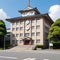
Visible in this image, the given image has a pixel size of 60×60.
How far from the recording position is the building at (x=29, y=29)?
63656 millimetres

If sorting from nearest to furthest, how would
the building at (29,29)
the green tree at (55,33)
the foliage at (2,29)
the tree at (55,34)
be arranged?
the green tree at (55,33), the tree at (55,34), the foliage at (2,29), the building at (29,29)

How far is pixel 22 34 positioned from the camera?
6750 centimetres

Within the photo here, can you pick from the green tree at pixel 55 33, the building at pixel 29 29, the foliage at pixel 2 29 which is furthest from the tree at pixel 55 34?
the foliage at pixel 2 29

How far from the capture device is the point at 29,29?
66250 mm

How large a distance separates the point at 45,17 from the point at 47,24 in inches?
240

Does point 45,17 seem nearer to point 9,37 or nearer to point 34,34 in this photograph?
point 34,34

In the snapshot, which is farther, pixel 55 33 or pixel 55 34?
pixel 55 34

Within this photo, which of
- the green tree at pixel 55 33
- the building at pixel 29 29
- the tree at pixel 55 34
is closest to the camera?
the green tree at pixel 55 33

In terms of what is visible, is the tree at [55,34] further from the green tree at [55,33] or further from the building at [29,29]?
the building at [29,29]

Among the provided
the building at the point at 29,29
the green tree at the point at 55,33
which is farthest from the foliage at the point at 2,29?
the green tree at the point at 55,33

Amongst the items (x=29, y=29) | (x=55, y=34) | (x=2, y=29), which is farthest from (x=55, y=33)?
(x=2, y=29)

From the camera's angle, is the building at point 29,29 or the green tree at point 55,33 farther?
the building at point 29,29

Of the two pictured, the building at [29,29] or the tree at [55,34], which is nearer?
the tree at [55,34]

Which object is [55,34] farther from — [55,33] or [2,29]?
[2,29]
